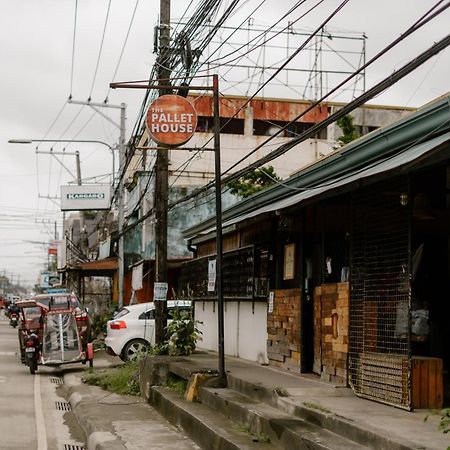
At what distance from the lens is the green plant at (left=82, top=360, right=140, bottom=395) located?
14688mm

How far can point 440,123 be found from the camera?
7750mm

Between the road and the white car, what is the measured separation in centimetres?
169

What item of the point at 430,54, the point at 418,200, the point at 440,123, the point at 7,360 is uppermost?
the point at 430,54

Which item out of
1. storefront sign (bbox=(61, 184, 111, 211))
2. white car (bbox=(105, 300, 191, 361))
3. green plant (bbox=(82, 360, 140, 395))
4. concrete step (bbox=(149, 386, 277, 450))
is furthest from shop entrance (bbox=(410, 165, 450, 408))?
storefront sign (bbox=(61, 184, 111, 211))

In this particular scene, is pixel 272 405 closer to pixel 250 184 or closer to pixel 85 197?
pixel 250 184

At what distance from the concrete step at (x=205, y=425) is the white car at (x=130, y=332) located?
7763 millimetres

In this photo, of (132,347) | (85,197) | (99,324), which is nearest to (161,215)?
(132,347)

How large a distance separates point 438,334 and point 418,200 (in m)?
2.20

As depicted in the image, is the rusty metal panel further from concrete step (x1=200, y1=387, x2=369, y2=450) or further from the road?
concrete step (x1=200, y1=387, x2=369, y2=450)

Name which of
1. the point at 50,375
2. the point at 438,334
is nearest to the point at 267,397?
the point at 438,334

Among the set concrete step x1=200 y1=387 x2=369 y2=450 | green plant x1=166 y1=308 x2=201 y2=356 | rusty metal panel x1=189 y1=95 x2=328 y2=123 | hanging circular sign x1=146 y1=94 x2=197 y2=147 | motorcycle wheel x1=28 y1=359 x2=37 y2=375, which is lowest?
motorcycle wheel x1=28 y1=359 x2=37 y2=375

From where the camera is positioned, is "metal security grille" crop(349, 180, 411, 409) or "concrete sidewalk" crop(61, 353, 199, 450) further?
"concrete sidewalk" crop(61, 353, 199, 450)

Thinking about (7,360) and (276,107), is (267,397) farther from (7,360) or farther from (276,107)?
(276,107)

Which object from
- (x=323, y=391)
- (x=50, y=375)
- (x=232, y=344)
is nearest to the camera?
(x=323, y=391)
